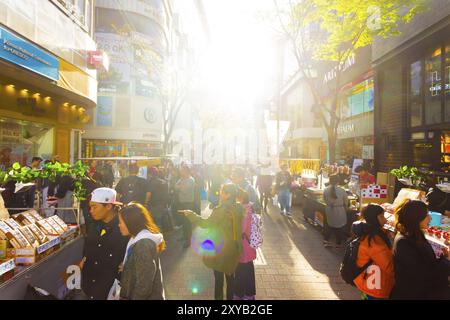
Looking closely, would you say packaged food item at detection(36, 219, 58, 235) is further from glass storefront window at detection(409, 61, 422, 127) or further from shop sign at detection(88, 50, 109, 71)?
glass storefront window at detection(409, 61, 422, 127)

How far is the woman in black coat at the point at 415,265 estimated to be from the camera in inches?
111

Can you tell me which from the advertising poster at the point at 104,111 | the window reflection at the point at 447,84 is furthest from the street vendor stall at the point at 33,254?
the advertising poster at the point at 104,111

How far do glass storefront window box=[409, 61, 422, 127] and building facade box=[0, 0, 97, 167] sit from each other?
15.4 meters

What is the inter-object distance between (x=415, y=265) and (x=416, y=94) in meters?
14.3

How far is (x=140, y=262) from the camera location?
266 cm

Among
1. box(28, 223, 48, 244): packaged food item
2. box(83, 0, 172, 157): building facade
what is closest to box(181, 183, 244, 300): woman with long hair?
box(28, 223, 48, 244): packaged food item

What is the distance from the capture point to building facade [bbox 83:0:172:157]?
3384cm

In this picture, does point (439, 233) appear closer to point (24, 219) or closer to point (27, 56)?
point (24, 219)

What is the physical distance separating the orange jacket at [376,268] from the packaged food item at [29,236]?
151 inches

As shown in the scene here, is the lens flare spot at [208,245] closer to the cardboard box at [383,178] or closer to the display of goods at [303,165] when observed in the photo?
the cardboard box at [383,178]

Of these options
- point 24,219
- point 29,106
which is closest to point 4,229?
point 24,219

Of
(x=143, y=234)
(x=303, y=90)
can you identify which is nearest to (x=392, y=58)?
(x=143, y=234)

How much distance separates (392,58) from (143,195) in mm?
14101

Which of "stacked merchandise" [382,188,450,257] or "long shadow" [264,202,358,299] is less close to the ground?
"stacked merchandise" [382,188,450,257]
